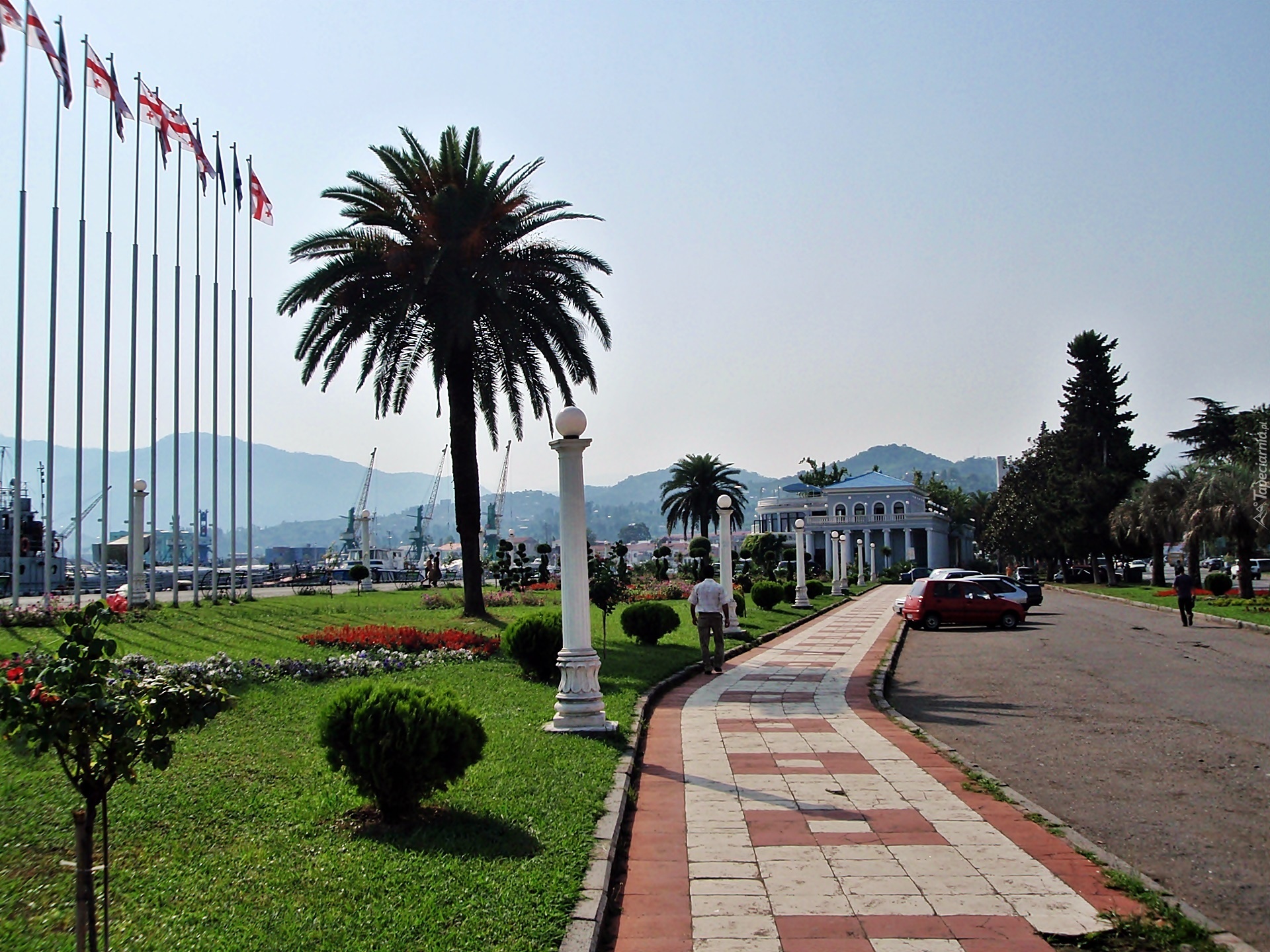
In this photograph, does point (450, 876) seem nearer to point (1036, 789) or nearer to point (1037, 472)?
point (1036, 789)

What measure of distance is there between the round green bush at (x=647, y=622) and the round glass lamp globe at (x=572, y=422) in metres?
9.34

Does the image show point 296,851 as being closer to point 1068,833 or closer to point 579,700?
point 579,700

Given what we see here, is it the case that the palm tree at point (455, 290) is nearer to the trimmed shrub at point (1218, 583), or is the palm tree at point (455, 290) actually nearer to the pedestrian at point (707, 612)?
the pedestrian at point (707, 612)

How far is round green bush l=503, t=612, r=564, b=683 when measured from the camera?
13.5 meters

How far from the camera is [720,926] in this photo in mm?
4973

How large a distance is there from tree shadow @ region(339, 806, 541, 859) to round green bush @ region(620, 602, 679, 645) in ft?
41.4

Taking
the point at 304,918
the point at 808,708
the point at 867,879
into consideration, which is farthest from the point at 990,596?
the point at 304,918

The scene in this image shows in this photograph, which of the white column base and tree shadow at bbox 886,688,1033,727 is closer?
the white column base

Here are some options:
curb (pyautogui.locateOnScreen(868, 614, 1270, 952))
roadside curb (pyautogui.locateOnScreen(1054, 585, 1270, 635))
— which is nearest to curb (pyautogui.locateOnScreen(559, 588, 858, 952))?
curb (pyautogui.locateOnScreen(868, 614, 1270, 952))

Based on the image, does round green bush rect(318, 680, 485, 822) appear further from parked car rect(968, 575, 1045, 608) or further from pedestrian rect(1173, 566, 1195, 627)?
pedestrian rect(1173, 566, 1195, 627)

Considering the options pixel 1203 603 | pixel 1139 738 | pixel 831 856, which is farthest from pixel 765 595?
pixel 831 856

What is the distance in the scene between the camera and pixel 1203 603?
34.1 meters

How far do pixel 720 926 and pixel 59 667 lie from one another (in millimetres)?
3127

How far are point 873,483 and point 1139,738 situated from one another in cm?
9534
